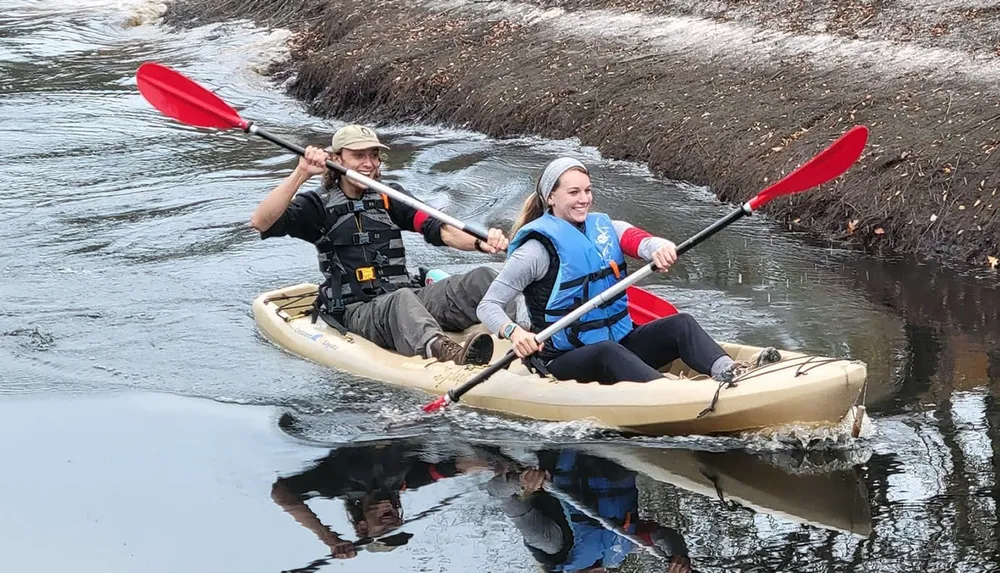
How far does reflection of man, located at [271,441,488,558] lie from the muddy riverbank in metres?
4.53

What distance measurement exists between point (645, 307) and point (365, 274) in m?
1.53

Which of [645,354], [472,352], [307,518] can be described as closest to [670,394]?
[645,354]

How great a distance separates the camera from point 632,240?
5.84 meters

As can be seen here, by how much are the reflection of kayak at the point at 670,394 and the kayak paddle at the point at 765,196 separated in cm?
19

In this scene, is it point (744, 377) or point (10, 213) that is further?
point (10, 213)

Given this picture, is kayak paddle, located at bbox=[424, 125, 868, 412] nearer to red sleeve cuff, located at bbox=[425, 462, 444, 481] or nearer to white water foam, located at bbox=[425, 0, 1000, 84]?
red sleeve cuff, located at bbox=[425, 462, 444, 481]

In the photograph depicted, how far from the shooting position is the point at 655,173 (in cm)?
1148

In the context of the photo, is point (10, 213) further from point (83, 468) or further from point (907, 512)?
point (907, 512)

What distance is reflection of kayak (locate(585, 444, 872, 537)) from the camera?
4.87 meters

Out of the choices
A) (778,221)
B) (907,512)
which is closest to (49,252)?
(778,221)

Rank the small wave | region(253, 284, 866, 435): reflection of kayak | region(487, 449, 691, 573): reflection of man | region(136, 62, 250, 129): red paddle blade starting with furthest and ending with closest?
1. the small wave
2. region(136, 62, 250, 129): red paddle blade
3. region(253, 284, 866, 435): reflection of kayak
4. region(487, 449, 691, 573): reflection of man

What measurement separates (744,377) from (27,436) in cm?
340

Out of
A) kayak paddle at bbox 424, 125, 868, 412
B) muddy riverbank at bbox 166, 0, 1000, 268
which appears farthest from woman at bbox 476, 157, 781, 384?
muddy riverbank at bbox 166, 0, 1000, 268

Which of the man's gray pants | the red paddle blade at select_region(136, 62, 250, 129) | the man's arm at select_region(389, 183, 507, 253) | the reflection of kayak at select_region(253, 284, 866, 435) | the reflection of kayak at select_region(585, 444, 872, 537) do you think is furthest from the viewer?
the red paddle blade at select_region(136, 62, 250, 129)
